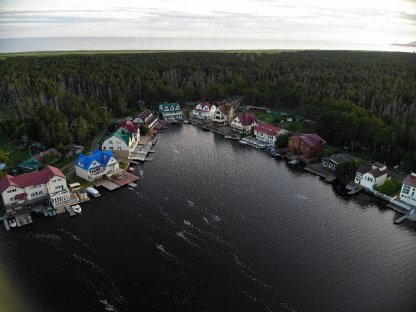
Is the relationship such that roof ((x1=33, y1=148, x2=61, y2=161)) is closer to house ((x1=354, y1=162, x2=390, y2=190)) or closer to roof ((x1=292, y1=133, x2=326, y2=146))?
roof ((x1=292, y1=133, x2=326, y2=146))

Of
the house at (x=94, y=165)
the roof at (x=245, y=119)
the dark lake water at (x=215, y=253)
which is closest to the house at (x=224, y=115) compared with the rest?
the roof at (x=245, y=119)

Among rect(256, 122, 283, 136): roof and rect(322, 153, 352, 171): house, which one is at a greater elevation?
rect(256, 122, 283, 136): roof

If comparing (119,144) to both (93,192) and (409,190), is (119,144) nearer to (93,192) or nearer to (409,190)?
(93,192)

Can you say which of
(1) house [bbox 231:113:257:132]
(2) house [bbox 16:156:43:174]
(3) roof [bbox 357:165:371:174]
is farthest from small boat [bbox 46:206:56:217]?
(1) house [bbox 231:113:257:132]

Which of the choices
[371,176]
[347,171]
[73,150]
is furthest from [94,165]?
[371,176]

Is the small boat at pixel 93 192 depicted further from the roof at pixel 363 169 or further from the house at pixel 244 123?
the house at pixel 244 123

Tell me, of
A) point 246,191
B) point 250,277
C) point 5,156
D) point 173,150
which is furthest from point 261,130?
point 5,156
